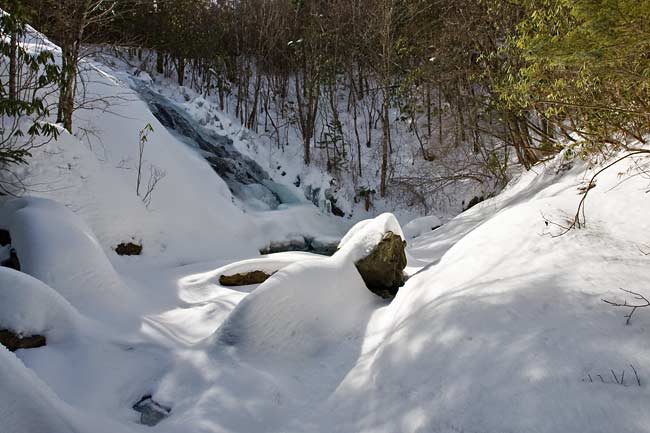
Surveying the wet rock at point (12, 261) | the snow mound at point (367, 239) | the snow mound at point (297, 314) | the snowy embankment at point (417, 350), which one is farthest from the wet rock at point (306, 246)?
the snow mound at point (297, 314)

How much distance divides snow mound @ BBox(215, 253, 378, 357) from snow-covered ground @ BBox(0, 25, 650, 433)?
2 cm

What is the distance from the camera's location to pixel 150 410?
3.03 m

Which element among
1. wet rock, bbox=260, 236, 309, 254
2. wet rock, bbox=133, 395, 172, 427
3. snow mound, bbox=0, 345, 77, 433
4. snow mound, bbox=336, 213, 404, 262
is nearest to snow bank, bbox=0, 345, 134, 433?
snow mound, bbox=0, 345, 77, 433

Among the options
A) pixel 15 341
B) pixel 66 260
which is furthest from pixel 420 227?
pixel 15 341

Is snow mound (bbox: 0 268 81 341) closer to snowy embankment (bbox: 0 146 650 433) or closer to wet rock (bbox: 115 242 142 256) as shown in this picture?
snowy embankment (bbox: 0 146 650 433)

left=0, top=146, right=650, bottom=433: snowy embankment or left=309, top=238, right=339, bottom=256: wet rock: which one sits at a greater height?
left=0, top=146, right=650, bottom=433: snowy embankment

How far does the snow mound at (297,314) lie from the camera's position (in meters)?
3.82

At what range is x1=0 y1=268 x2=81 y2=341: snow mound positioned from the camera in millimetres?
3506

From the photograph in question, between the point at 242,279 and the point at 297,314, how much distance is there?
104 inches

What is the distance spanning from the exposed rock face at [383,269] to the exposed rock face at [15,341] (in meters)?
3.67

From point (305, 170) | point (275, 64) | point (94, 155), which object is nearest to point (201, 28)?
point (275, 64)

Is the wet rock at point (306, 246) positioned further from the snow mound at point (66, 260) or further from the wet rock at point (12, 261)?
the wet rock at point (12, 261)

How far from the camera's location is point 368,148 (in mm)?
19234

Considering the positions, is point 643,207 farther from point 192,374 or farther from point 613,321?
point 192,374
